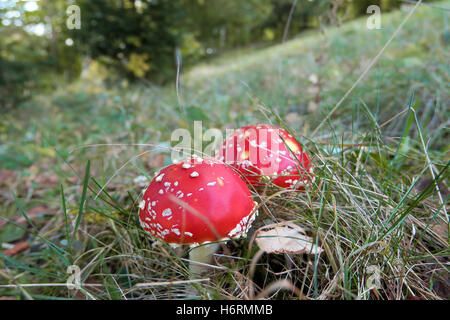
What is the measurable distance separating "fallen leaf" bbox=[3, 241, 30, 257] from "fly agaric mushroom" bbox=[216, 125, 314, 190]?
49.6 inches

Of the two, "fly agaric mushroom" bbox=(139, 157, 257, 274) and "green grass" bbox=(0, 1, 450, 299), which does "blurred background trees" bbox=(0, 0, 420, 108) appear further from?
"fly agaric mushroom" bbox=(139, 157, 257, 274)

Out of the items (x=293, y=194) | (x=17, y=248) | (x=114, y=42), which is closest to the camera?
(x=293, y=194)

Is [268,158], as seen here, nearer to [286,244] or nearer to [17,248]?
[286,244]

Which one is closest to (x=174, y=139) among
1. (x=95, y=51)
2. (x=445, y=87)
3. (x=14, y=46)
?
(x=445, y=87)

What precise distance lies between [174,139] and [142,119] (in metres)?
1.27

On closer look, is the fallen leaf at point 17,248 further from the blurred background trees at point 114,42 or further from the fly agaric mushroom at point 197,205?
the blurred background trees at point 114,42

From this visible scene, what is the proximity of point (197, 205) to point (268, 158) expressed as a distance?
18.0 inches

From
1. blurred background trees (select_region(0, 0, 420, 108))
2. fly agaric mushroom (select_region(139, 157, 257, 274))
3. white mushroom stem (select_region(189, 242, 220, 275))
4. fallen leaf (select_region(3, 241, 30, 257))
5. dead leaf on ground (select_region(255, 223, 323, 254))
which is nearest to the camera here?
dead leaf on ground (select_region(255, 223, 323, 254))

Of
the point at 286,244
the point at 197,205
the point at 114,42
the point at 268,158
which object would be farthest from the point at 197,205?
the point at 114,42

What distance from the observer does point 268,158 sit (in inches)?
47.7

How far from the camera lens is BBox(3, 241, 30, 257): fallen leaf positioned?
55.4 inches

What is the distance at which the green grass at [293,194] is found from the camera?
2.98ft

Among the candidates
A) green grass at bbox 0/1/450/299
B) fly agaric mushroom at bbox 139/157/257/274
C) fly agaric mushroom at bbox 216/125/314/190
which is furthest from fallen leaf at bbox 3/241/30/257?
fly agaric mushroom at bbox 216/125/314/190
